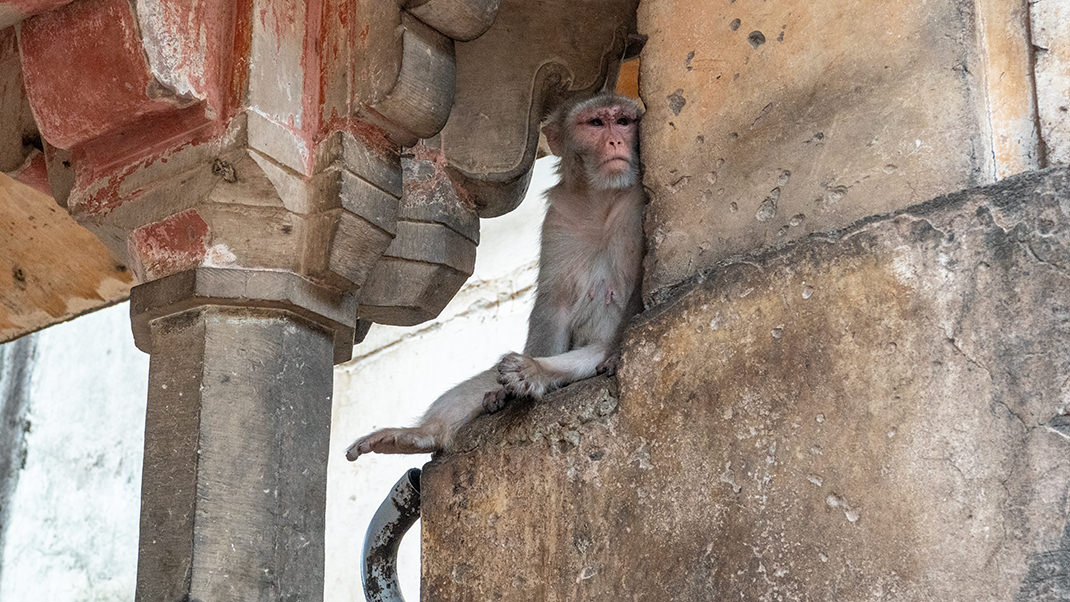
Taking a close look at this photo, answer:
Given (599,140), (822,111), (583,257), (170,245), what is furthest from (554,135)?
(822,111)

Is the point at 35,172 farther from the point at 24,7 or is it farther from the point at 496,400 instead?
the point at 496,400

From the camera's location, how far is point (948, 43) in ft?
9.66

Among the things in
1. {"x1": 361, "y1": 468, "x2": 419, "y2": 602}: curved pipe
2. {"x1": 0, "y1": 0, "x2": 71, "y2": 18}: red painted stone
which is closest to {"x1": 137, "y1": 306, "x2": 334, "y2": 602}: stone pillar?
{"x1": 361, "y1": 468, "x2": 419, "y2": 602}: curved pipe

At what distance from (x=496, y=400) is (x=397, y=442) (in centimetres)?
49

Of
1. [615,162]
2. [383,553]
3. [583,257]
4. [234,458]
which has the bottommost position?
[383,553]

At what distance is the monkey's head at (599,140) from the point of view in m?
4.43

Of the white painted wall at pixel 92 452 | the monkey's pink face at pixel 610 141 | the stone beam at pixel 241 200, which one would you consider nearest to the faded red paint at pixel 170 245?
the stone beam at pixel 241 200

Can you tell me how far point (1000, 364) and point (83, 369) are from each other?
10.1 meters

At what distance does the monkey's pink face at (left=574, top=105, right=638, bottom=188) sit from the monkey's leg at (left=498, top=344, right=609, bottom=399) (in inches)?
24.7

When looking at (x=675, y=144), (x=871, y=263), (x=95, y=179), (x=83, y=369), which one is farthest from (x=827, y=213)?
(x=83, y=369)

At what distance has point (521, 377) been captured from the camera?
3.74 m

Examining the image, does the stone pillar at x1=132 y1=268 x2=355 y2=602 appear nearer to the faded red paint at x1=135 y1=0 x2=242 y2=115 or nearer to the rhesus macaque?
the rhesus macaque

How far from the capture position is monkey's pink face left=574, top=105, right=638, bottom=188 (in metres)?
4.43

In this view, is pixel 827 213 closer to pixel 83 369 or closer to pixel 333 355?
pixel 333 355
